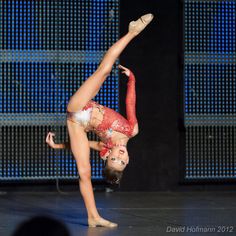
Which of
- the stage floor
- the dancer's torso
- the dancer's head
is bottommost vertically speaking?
the stage floor

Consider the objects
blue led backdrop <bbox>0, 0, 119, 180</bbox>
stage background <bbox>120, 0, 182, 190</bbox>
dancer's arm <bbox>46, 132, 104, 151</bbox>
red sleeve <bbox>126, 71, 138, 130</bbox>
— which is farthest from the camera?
stage background <bbox>120, 0, 182, 190</bbox>

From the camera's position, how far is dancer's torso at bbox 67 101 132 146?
5805 millimetres

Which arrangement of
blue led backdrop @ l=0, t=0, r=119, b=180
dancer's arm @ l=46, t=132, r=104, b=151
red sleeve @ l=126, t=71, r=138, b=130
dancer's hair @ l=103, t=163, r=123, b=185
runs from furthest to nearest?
blue led backdrop @ l=0, t=0, r=119, b=180, dancer's arm @ l=46, t=132, r=104, b=151, red sleeve @ l=126, t=71, r=138, b=130, dancer's hair @ l=103, t=163, r=123, b=185

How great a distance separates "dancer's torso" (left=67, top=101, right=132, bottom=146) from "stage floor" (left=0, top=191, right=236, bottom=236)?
76 centimetres

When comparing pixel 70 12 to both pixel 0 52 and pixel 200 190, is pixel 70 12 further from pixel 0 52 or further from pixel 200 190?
pixel 200 190

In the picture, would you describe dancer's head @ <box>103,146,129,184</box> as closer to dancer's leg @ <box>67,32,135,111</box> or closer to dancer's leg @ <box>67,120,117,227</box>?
dancer's leg @ <box>67,120,117,227</box>

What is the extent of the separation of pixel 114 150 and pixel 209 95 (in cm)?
338

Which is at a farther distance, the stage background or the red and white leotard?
the stage background

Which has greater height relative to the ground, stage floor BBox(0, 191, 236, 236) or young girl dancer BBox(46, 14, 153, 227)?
young girl dancer BBox(46, 14, 153, 227)

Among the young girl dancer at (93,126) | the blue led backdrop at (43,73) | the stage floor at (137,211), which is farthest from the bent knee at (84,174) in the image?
the blue led backdrop at (43,73)

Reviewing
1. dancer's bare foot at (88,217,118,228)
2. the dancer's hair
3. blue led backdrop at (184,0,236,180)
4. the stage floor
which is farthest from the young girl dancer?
blue led backdrop at (184,0,236,180)

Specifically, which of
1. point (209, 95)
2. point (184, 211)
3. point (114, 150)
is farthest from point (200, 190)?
point (114, 150)

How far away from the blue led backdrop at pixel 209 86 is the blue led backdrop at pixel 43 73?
3.27ft

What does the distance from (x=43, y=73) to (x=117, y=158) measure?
3.19 metres
